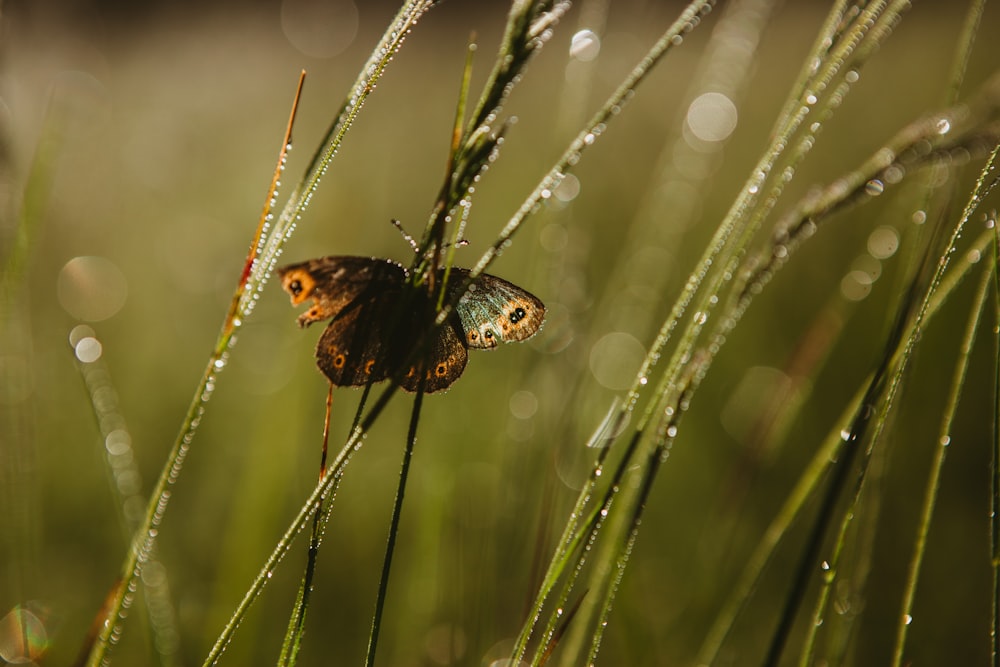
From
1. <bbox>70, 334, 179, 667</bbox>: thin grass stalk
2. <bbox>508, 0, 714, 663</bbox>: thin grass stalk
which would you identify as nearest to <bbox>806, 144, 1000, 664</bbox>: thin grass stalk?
<bbox>508, 0, 714, 663</bbox>: thin grass stalk

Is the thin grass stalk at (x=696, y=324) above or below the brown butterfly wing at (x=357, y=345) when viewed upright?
above

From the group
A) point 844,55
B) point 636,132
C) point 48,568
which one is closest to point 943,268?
point 844,55

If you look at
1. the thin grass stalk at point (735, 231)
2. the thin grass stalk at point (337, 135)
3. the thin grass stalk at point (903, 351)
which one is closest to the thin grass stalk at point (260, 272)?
the thin grass stalk at point (337, 135)

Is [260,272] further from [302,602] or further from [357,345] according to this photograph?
[302,602]

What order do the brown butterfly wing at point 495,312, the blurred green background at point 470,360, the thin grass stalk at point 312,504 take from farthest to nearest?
the blurred green background at point 470,360, the brown butterfly wing at point 495,312, the thin grass stalk at point 312,504

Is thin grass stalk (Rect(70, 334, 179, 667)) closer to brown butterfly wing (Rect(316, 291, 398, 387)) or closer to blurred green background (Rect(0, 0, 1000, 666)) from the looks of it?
blurred green background (Rect(0, 0, 1000, 666))

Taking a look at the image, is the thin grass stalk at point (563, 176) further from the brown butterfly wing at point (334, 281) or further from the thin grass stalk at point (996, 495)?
the thin grass stalk at point (996, 495)

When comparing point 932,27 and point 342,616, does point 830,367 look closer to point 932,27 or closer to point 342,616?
point 342,616

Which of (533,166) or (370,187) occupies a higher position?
(533,166)

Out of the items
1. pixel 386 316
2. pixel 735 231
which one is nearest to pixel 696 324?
pixel 735 231
